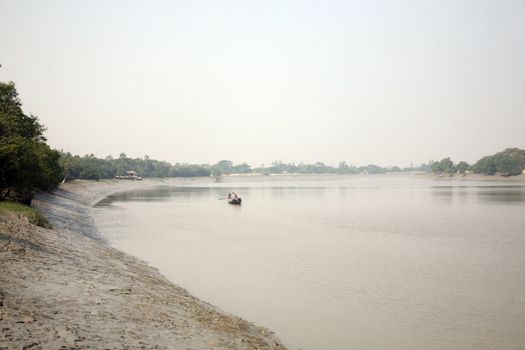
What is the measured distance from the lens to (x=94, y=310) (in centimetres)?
1155

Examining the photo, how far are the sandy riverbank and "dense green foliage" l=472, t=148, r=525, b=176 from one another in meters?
195

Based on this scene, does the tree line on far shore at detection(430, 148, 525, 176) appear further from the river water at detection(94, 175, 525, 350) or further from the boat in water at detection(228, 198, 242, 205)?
the river water at detection(94, 175, 525, 350)

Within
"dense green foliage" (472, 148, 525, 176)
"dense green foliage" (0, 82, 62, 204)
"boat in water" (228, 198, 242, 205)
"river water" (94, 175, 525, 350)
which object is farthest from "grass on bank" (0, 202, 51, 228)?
"dense green foliage" (472, 148, 525, 176)

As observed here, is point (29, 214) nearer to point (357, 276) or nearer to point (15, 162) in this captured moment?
point (15, 162)

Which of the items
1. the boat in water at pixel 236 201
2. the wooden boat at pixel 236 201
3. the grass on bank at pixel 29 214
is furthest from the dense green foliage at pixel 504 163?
the grass on bank at pixel 29 214

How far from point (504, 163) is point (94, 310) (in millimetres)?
202087

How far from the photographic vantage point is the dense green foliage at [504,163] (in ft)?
587

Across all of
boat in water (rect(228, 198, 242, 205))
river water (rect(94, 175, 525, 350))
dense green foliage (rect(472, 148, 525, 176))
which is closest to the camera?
river water (rect(94, 175, 525, 350))

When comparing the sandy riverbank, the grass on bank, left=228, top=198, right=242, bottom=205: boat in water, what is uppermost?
the grass on bank

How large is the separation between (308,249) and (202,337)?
20.6 m

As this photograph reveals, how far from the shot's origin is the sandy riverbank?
9.15 metres

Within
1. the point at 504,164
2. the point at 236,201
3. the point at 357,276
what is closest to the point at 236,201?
the point at 236,201

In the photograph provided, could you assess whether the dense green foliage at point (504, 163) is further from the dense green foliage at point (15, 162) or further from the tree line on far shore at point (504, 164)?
the dense green foliage at point (15, 162)

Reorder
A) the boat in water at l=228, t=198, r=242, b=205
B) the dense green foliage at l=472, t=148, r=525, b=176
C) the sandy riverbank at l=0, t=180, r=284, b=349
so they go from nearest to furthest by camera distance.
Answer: the sandy riverbank at l=0, t=180, r=284, b=349 < the boat in water at l=228, t=198, r=242, b=205 < the dense green foliage at l=472, t=148, r=525, b=176
